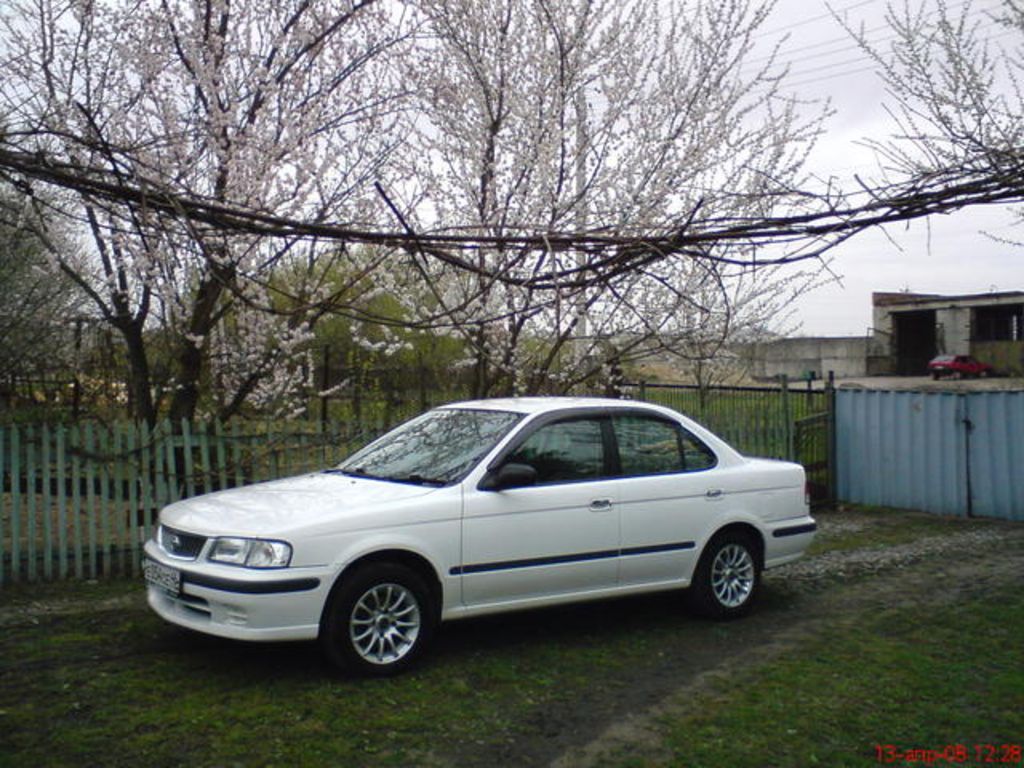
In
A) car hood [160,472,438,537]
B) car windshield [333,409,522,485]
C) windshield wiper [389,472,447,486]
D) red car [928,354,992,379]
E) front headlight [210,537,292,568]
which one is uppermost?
red car [928,354,992,379]

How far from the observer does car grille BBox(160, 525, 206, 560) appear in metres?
5.79

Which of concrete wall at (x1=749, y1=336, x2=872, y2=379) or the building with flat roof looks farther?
concrete wall at (x1=749, y1=336, x2=872, y2=379)

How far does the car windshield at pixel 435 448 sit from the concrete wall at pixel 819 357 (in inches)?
1566

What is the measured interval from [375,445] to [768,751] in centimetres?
357

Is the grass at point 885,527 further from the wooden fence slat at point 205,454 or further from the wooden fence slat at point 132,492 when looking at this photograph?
the wooden fence slat at point 132,492

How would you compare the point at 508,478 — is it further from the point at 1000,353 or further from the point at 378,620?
the point at 1000,353

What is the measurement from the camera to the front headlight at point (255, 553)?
5496 mm

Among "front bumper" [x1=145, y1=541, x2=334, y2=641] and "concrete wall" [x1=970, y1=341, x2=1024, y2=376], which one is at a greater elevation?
"concrete wall" [x1=970, y1=341, x2=1024, y2=376]

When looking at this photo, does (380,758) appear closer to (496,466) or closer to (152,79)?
(496,466)

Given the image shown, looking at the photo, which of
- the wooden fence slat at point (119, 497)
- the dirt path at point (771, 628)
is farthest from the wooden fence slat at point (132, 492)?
the dirt path at point (771, 628)

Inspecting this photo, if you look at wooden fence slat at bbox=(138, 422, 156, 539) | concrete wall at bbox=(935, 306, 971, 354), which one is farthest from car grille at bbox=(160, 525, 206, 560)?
concrete wall at bbox=(935, 306, 971, 354)

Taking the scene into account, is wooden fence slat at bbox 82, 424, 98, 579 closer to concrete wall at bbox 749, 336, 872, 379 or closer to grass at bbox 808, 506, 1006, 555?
grass at bbox 808, 506, 1006, 555

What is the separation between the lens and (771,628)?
23.8ft

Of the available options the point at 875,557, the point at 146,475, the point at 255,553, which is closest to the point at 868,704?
the point at 255,553
